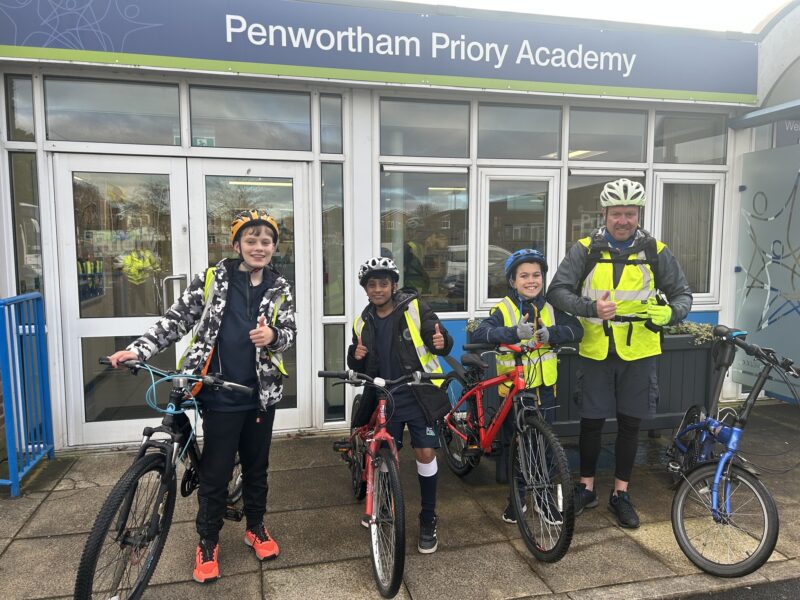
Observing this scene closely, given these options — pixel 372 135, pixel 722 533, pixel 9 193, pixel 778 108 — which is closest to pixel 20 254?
pixel 9 193

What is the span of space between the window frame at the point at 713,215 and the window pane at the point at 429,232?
2.05 metres

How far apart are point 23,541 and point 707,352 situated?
4.97m

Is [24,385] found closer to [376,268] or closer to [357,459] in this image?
[357,459]

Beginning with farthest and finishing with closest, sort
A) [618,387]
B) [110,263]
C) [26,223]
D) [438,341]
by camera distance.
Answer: [110,263]
[26,223]
[618,387]
[438,341]

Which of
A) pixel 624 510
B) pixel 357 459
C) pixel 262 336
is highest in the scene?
pixel 262 336

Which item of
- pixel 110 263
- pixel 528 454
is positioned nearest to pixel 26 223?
pixel 110 263

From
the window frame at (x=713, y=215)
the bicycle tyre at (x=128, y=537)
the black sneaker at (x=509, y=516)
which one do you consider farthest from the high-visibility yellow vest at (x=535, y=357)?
the window frame at (x=713, y=215)

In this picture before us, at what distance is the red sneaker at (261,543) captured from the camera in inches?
120

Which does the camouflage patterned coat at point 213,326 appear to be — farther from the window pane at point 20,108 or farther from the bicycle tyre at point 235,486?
the window pane at point 20,108

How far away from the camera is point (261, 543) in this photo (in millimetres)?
3090

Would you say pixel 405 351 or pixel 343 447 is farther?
pixel 343 447

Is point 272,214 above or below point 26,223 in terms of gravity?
above

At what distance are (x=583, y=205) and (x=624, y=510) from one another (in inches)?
122

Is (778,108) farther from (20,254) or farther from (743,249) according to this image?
(20,254)
